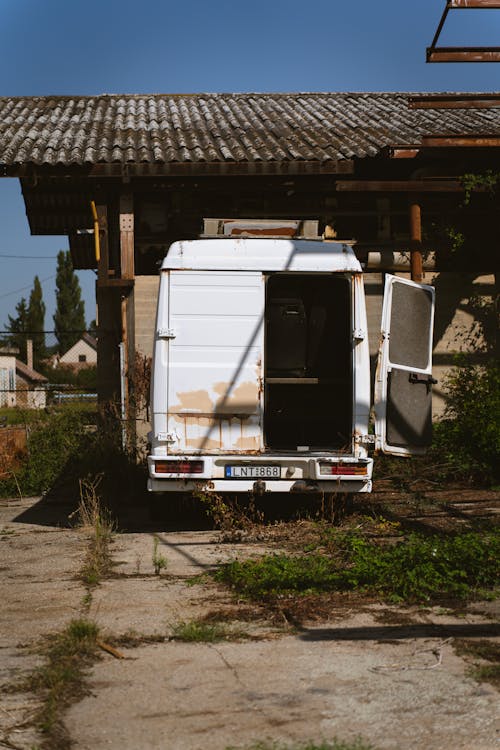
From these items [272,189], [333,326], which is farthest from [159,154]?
[333,326]

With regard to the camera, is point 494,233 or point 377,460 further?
point 494,233

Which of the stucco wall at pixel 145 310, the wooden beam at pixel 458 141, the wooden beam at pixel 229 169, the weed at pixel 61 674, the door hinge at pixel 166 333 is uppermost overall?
the wooden beam at pixel 458 141

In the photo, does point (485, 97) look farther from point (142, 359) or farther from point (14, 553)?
point (14, 553)

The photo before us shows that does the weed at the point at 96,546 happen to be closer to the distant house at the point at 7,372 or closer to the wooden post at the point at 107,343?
the wooden post at the point at 107,343

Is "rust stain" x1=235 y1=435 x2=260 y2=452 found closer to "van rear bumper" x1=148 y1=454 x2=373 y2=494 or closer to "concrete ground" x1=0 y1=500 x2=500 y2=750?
"van rear bumper" x1=148 y1=454 x2=373 y2=494

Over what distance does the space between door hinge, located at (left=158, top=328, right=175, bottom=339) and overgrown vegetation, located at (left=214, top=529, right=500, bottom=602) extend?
2.32 meters

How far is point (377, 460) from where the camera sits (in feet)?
40.0

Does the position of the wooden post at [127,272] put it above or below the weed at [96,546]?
above

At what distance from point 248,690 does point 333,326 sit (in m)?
6.01

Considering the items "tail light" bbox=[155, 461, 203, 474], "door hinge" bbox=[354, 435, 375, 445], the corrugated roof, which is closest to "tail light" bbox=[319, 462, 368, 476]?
"door hinge" bbox=[354, 435, 375, 445]

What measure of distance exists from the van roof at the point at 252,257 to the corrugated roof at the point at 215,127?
15.9 ft

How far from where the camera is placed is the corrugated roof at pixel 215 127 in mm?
13508

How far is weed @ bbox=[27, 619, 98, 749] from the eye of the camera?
140 inches

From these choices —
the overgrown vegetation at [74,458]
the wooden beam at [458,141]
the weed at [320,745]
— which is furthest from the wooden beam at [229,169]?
the weed at [320,745]
